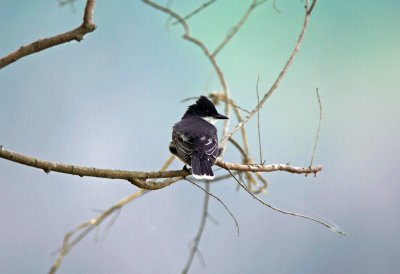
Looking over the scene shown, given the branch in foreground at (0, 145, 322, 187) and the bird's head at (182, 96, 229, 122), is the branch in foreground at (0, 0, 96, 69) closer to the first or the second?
the branch in foreground at (0, 145, 322, 187)

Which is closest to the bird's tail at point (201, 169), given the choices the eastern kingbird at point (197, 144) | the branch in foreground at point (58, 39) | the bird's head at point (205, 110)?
the eastern kingbird at point (197, 144)

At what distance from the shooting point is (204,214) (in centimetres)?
358

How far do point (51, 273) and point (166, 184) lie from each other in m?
1.11

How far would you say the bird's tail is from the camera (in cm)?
285

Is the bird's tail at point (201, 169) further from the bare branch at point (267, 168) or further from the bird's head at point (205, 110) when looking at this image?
the bird's head at point (205, 110)

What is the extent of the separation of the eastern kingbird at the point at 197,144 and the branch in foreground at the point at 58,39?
3.25ft

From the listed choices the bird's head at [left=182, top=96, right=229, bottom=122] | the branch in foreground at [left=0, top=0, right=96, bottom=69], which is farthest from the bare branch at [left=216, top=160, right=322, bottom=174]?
the branch in foreground at [left=0, top=0, right=96, bottom=69]

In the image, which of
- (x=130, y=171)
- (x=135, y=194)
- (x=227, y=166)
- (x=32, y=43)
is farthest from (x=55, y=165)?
(x=135, y=194)

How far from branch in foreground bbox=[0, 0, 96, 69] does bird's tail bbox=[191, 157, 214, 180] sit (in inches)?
38.5

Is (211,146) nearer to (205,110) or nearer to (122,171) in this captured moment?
(205,110)

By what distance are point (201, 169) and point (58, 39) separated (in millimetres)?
1075

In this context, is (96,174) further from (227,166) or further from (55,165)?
A: (227,166)

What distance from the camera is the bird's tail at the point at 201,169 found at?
2.85 meters

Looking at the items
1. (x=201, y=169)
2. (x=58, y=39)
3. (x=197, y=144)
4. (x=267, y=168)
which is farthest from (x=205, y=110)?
(x=58, y=39)
